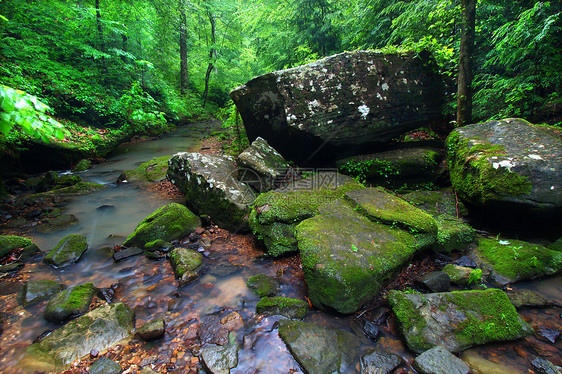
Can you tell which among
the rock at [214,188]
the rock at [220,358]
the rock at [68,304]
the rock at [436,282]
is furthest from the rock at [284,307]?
the rock at [68,304]

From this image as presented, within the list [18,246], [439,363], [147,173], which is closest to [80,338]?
[18,246]

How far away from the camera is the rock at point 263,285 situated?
3.75 metres

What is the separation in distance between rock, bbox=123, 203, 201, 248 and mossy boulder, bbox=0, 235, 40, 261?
5.30 feet

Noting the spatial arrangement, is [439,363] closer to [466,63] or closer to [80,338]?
[80,338]

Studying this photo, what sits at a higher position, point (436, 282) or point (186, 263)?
point (186, 263)

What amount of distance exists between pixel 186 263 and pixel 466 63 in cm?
756

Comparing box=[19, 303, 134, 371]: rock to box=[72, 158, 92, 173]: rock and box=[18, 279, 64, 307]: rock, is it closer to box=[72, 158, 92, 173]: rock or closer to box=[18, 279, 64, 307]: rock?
box=[18, 279, 64, 307]: rock

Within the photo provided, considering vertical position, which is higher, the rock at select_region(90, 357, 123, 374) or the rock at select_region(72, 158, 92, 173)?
the rock at select_region(72, 158, 92, 173)

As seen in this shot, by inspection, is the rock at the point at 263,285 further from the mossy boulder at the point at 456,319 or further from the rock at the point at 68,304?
the rock at the point at 68,304

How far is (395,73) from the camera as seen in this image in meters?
6.63

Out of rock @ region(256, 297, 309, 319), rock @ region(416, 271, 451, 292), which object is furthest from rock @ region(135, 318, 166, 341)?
rock @ region(416, 271, 451, 292)

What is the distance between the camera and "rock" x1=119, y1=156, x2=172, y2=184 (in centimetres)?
867

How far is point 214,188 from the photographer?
5.78 meters

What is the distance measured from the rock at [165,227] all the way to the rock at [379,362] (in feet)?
13.7
